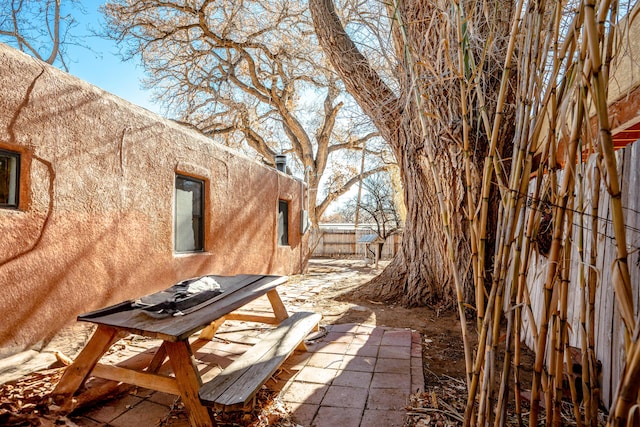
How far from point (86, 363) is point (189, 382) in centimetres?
67

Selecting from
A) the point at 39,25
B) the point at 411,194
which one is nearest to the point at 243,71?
the point at 39,25

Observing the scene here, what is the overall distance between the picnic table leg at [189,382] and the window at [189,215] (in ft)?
9.33

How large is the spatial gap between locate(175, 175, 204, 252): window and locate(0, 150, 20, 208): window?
191cm

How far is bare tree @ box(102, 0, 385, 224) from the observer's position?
9.19 m

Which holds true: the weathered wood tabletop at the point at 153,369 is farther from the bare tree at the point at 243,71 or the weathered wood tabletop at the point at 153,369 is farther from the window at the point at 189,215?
the bare tree at the point at 243,71

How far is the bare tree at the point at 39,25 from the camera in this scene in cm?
830

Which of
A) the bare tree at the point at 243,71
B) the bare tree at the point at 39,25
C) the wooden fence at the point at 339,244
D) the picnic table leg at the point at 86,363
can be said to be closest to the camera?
the picnic table leg at the point at 86,363

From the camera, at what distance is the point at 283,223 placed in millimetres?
8164

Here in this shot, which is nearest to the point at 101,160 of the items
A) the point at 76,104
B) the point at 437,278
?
the point at 76,104

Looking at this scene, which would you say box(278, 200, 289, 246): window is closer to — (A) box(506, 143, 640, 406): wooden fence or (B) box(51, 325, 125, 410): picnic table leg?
(B) box(51, 325, 125, 410): picnic table leg

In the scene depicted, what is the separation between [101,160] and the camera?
11.0 ft

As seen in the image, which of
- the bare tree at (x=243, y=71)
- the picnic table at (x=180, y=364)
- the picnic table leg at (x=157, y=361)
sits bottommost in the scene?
the picnic table leg at (x=157, y=361)

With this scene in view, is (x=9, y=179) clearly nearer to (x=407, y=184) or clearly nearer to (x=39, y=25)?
(x=407, y=184)

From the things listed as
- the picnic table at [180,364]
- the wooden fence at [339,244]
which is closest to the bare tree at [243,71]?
the wooden fence at [339,244]
